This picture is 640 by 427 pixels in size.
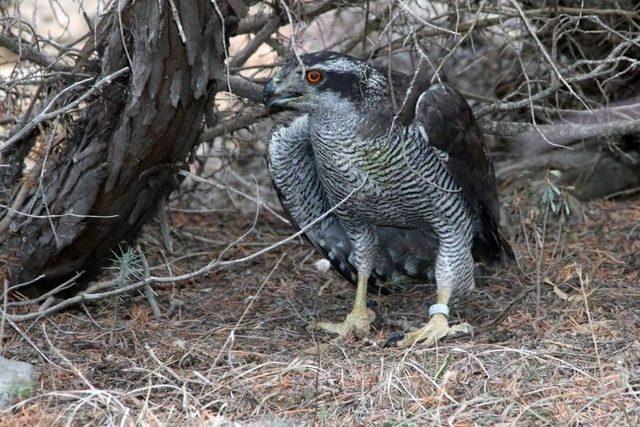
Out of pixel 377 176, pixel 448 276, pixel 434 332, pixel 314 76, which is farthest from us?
pixel 448 276

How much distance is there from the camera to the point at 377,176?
17.7 ft

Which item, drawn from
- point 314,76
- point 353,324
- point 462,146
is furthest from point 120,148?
point 462,146

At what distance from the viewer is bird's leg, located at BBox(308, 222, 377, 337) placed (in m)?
5.85

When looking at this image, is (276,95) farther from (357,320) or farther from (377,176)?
(357,320)

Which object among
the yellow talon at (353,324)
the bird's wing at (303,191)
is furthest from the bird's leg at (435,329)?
the bird's wing at (303,191)

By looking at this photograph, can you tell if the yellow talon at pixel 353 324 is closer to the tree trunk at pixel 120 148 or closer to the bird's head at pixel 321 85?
the tree trunk at pixel 120 148

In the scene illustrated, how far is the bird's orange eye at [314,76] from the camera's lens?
524 centimetres

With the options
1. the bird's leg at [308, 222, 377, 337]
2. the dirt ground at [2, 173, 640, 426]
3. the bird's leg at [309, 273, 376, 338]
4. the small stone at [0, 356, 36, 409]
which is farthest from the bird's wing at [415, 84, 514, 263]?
the small stone at [0, 356, 36, 409]

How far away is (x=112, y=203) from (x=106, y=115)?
1.67 feet

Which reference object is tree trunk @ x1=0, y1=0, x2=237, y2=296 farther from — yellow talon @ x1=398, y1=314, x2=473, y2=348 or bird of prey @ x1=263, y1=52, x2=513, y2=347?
yellow talon @ x1=398, y1=314, x2=473, y2=348

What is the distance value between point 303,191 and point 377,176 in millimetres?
677

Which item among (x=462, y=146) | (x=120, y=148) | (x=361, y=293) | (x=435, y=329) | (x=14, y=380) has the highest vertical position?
(x=120, y=148)

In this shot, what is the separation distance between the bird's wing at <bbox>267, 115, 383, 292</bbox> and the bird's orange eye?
18.1 inches

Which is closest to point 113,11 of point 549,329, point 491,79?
point 549,329
